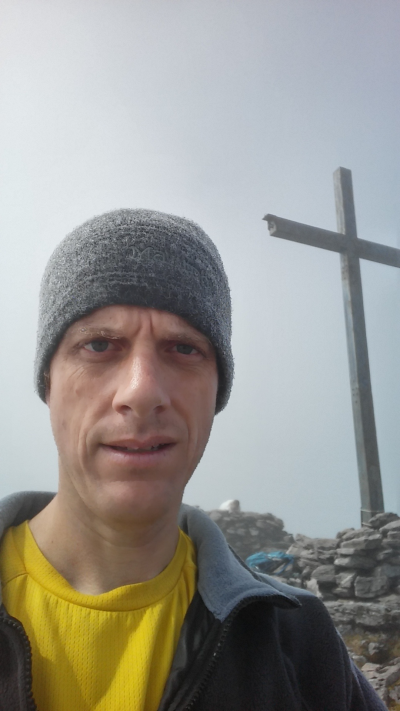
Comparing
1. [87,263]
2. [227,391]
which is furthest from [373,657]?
[87,263]

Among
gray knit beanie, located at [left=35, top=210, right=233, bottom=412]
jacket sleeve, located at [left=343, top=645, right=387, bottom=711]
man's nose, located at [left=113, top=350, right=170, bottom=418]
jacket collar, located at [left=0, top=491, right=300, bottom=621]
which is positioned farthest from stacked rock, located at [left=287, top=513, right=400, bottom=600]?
man's nose, located at [left=113, top=350, right=170, bottom=418]

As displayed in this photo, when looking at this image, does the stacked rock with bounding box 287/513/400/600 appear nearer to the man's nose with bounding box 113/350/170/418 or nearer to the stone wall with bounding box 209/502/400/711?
the stone wall with bounding box 209/502/400/711

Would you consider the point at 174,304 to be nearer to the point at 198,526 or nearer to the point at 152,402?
the point at 152,402

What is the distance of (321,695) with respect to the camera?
934 mm

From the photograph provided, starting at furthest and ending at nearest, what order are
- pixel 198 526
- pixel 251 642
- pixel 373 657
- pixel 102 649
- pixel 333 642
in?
pixel 373 657 < pixel 198 526 < pixel 333 642 < pixel 251 642 < pixel 102 649

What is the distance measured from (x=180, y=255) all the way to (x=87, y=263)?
22cm

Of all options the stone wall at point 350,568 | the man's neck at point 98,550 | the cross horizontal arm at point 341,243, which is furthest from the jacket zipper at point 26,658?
the cross horizontal arm at point 341,243

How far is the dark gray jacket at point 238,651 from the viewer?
2.43ft

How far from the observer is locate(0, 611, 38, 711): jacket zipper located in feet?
2.21

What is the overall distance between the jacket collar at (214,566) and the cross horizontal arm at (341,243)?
1.95 meters

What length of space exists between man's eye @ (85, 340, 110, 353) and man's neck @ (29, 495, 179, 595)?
0.35m

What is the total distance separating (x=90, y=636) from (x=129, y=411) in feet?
1.41

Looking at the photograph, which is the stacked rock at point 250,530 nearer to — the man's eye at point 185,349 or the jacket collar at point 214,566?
the jacket collar at point 214,566

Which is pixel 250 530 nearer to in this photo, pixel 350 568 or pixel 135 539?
pixel 350 568
